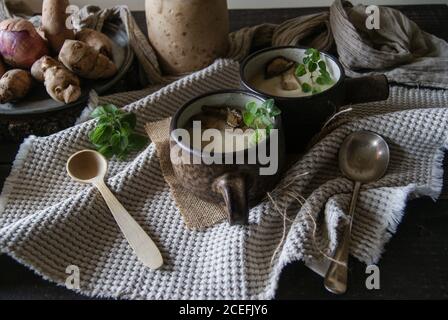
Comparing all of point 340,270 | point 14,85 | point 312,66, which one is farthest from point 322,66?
point 14,85

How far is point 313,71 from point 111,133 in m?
0.23

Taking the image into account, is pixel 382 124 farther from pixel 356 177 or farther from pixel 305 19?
pixel 305 19

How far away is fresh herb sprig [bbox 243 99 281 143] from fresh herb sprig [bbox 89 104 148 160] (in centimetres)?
15

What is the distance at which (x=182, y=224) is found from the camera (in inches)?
19.1

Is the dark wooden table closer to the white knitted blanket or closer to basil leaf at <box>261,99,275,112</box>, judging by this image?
the white knitted blanket

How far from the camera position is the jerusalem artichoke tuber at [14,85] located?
1.83 ft

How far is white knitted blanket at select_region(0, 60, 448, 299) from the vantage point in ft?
1.42

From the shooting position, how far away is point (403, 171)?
51 cm

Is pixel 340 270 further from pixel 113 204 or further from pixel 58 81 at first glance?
pixel 58 81

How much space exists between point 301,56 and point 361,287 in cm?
27

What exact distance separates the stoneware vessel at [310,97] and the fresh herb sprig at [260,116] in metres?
0.03

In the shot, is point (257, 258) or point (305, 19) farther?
point (305, 19)
